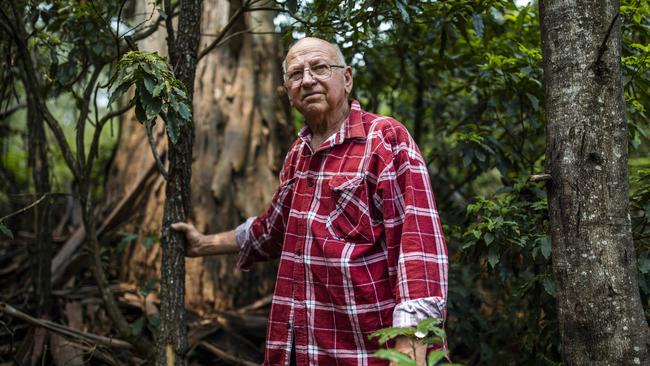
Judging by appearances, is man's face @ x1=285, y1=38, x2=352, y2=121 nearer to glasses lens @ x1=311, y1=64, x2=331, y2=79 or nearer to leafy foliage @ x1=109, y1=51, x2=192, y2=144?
glasses lens @ x1=311, y1=64, x2=331, y2=79

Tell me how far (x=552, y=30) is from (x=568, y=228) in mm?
818

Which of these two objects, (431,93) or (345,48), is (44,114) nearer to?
(345,48)

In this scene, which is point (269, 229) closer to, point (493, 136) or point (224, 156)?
point (493, 136)

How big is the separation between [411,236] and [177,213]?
4.38 ft

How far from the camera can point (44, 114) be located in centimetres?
342

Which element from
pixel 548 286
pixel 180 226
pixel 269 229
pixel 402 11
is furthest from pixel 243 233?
pixel 548 286

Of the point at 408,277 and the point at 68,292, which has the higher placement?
the point at 408,277

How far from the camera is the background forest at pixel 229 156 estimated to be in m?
3.02

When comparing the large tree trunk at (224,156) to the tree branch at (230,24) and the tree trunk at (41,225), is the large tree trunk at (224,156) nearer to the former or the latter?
the tree trunk at (41,225)

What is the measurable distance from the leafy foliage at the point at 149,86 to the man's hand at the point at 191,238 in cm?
70

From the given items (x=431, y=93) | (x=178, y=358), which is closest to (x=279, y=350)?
(x=178, y=358)

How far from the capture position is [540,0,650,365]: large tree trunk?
7.30 ft

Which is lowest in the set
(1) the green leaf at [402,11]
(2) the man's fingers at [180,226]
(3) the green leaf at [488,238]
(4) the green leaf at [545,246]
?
(4) the green leaf at [545,246]

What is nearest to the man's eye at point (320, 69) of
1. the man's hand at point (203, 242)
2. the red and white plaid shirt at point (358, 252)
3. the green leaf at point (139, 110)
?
the red and white plaid shirt at point (358, 252)
